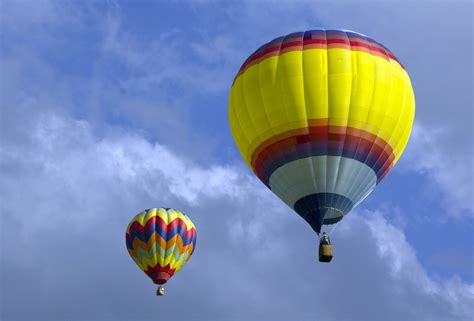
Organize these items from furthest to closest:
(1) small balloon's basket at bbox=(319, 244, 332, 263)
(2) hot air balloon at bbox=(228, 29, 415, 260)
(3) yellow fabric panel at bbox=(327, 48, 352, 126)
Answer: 1. (2) hot air balloon at bbox=(228, 29, 415, 260)
2. (3) yellow fabric panel at bbox=(327, 48, 352, 126)
3. (1) small balloon's basket at bbox=(319, 244, 332, 263)

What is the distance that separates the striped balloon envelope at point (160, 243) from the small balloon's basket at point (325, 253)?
57.7 ft

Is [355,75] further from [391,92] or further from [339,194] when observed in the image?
[339,194]

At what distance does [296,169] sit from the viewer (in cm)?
Result: 3944

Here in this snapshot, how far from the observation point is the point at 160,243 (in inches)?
2133

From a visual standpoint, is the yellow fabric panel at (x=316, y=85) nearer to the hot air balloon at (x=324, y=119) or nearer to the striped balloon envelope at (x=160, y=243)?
the hot air balloon at (x=324, y=119)

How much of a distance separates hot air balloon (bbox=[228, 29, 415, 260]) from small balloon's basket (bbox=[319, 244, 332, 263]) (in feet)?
0.85

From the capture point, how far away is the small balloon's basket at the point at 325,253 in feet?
125

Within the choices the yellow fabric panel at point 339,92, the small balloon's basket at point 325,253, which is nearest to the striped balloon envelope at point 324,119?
the yellow fabric panel at point 339,92

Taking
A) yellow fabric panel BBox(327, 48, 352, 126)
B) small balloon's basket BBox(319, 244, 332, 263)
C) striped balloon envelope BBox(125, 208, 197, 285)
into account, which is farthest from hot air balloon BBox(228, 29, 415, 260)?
striped balloon envelope BBox(125, 208, 197, 285)

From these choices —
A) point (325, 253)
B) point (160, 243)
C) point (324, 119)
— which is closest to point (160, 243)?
point (160, 243)

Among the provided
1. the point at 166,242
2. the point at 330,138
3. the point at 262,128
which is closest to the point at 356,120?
the point at 330,138

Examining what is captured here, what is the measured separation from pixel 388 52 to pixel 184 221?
19.0 metres

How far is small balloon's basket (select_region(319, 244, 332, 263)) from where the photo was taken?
38.1 meters

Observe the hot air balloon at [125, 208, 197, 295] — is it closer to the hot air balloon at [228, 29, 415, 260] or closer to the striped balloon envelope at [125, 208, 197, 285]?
the striped balloon envelope at [125, 208, 197, 285]
